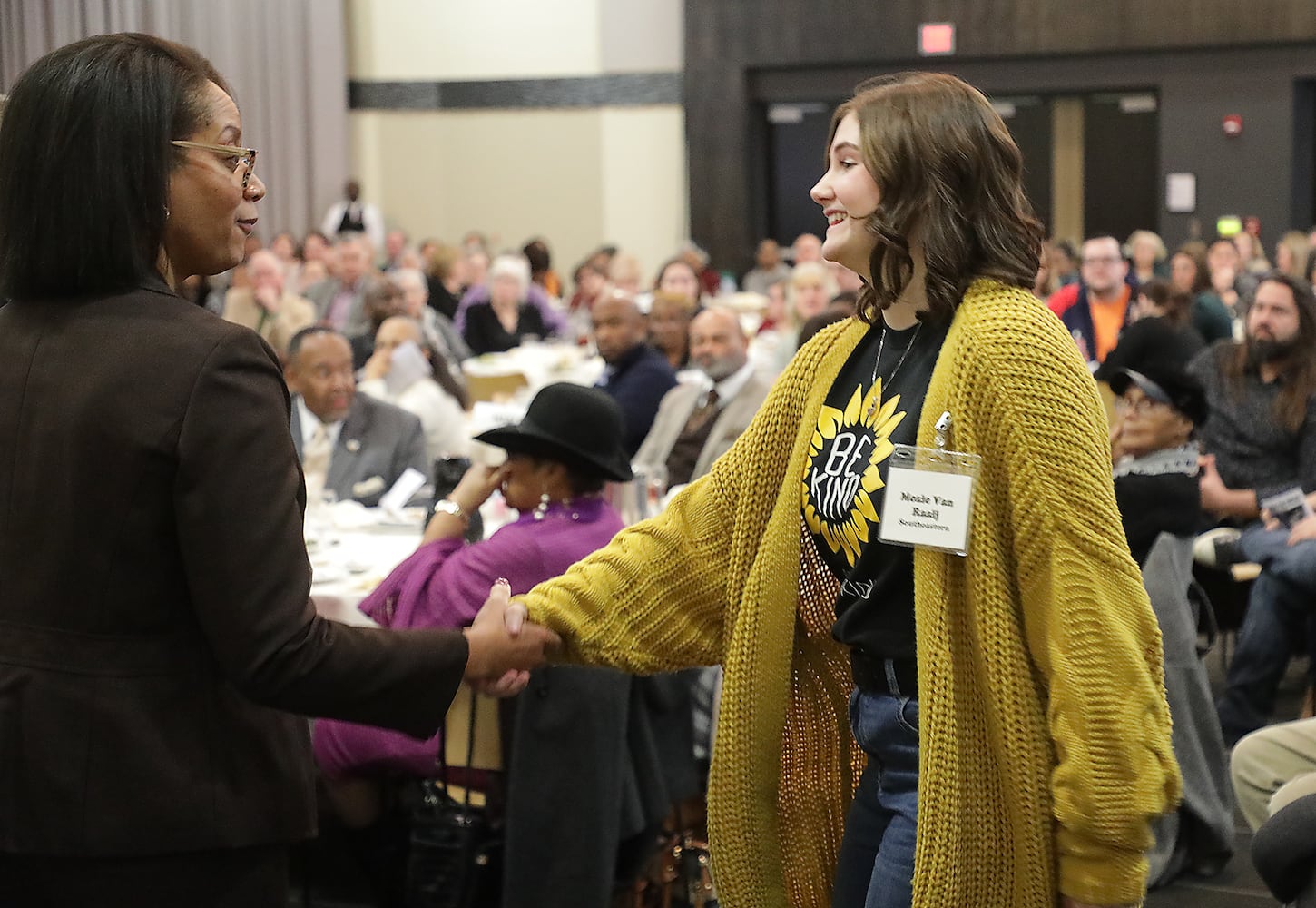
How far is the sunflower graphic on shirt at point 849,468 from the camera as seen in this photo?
6.11ft

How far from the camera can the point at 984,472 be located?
5.73 feet

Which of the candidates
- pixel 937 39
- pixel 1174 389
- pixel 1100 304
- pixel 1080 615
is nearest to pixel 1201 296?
pixel 1100 304

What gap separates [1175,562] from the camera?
145 inches

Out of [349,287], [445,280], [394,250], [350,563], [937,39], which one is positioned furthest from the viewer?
[394,250]

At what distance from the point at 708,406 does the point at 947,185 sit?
13.5 ft

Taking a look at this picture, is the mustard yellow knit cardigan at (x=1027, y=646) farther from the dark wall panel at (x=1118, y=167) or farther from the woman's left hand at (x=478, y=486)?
the dark wall panel at (x=1118, y=167)

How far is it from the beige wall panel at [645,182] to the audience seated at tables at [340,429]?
11.3 m

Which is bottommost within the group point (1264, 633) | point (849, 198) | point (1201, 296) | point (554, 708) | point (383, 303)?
point (1264, 633)

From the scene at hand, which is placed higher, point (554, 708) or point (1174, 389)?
point (1174, 389)

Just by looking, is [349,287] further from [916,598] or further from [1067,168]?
[916,598]

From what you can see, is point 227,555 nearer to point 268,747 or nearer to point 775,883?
point 268,747

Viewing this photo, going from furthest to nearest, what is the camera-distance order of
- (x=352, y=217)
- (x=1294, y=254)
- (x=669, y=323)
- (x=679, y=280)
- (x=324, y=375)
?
(x=352, y=217) → (x=1294, y=254) → (x=679, y=280) → (x=669, y=323) → (x=324, y=375)

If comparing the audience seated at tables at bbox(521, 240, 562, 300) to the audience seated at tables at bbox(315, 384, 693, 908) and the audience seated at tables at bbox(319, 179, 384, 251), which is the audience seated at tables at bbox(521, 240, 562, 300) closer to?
the audience seated at tables at bbox(319, 179, 384, 251)

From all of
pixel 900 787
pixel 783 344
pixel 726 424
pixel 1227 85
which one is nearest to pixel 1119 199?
pixel 1227 85
